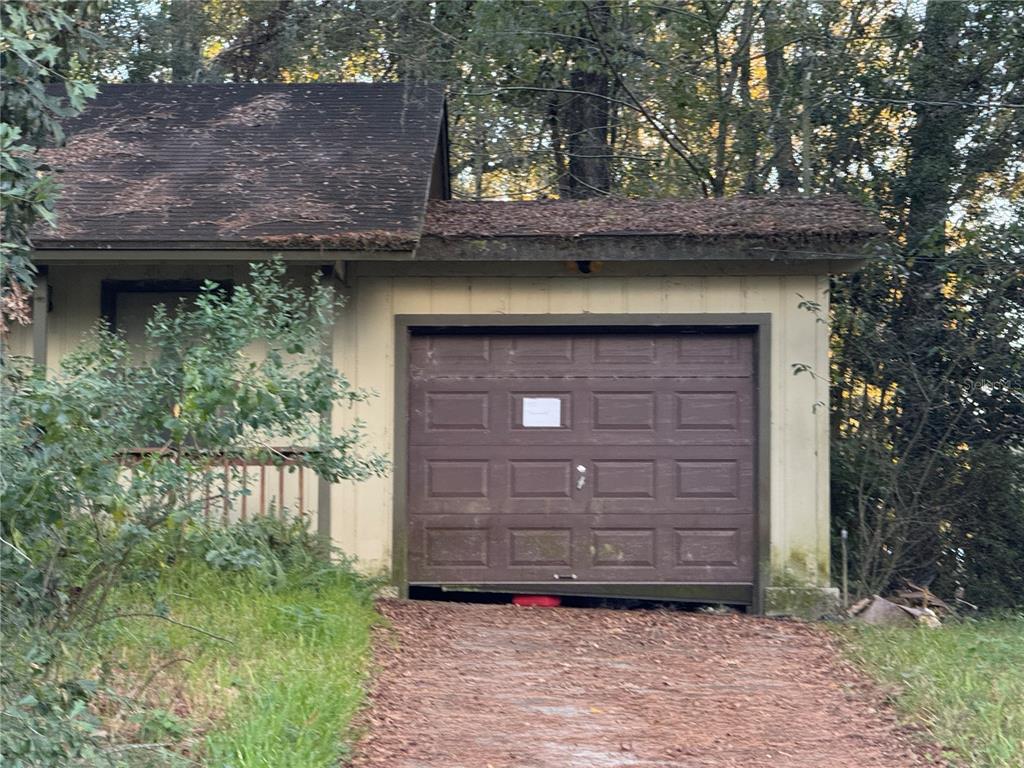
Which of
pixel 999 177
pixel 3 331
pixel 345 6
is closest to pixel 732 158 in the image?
pixel 999 177

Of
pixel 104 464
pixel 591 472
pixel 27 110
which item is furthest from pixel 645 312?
pixel 27 110

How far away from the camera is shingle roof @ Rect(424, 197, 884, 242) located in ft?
29.2

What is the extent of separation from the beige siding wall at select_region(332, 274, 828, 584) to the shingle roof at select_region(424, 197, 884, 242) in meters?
0.46

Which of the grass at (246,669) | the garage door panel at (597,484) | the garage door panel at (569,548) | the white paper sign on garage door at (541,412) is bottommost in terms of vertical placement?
the grass at (246,669)

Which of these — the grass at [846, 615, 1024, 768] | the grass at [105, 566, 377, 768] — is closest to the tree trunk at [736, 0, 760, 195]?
the grass at [846, 615, 1024, 768]

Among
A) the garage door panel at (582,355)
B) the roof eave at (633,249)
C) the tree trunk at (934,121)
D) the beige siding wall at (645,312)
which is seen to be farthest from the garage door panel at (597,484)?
the tree trunk at (934,121)

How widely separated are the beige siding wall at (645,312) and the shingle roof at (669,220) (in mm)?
459

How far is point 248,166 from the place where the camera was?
988 cm

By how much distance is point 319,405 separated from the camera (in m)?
5.04

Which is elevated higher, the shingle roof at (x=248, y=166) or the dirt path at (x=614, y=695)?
the shingle roof at (x=248, y=166)

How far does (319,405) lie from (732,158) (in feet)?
32.6

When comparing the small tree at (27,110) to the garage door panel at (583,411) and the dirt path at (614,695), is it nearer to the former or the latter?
the dirt path at (614,695)

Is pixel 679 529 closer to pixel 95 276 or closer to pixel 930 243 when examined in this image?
pixel 930 243

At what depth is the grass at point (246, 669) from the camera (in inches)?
201
